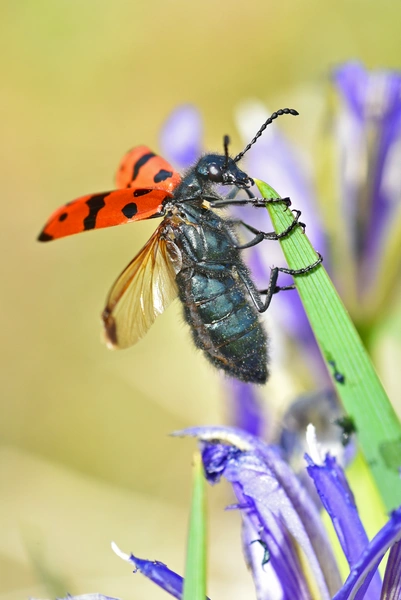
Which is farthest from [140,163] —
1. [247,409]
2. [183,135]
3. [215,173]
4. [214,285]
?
[247,409]

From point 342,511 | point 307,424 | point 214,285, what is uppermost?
point 214,285

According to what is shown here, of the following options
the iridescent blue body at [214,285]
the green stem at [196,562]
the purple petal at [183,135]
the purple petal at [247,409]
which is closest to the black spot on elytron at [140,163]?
the iridescent blue body at [214,285]

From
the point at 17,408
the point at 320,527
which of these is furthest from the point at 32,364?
the point at 320,527

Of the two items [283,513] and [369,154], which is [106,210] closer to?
[283,513]

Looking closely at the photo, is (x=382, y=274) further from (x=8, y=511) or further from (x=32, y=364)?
(x=32, y=364)

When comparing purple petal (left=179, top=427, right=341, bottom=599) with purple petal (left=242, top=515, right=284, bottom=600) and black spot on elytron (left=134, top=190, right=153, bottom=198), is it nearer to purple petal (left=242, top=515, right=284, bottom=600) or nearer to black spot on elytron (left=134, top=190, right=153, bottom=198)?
purple petal (left=242, top=515, right=284, bottom=600)

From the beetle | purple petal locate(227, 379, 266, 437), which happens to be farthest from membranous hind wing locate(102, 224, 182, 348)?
purple petal locate(227, 379, 266, 437)
